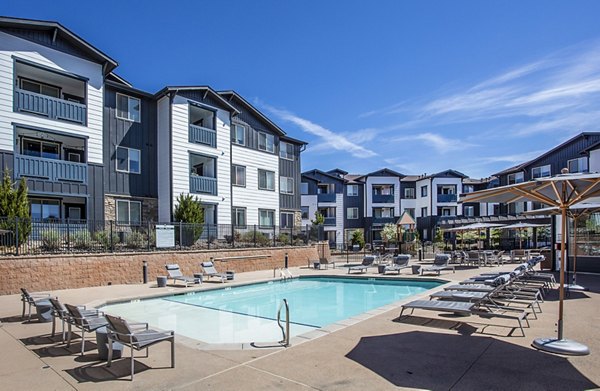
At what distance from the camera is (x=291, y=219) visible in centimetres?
3216

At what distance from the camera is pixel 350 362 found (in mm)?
5836

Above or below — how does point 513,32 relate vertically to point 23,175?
above

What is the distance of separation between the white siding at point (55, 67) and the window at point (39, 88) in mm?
1722

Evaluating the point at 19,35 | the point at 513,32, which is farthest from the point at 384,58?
the point at 19,35

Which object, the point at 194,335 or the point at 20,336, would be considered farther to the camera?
the point at 194,335

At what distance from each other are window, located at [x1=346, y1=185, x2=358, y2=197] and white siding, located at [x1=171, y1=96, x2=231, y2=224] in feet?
85.7

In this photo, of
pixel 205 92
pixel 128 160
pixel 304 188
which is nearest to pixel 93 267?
pixel 128 160

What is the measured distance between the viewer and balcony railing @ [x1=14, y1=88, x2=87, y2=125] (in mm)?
18031

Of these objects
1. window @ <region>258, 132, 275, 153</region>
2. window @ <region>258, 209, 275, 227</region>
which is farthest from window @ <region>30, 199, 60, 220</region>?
window @ <region>258, 132, 275, 153</region>

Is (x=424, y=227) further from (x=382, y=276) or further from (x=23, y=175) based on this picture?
(x=23, y=175)

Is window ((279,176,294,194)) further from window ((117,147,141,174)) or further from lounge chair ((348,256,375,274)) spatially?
window ((117,147,141,174))

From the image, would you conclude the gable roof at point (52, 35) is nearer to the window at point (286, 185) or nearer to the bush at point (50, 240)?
the bush at point (50, 240)

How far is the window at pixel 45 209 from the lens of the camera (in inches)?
758

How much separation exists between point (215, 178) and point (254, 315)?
48.7 ft
